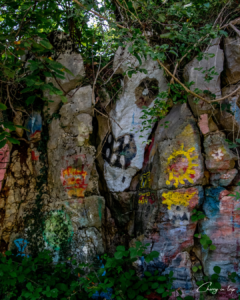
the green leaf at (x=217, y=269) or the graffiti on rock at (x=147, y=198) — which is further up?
the graffiti on rock at (x=147, y=198)

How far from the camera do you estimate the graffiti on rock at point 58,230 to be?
2803 mm

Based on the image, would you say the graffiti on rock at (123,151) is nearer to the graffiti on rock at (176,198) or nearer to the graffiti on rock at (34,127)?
the graffiti on rock at (176,198)

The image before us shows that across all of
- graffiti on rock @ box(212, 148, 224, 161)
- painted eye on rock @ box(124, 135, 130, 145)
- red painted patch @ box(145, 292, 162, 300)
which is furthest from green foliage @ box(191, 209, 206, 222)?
painted eye on rock @ box(124, 135, 130, 145)

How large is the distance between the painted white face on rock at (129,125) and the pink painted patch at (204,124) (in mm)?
677

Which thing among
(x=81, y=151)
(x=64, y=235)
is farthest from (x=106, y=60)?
(x=64, y=235)

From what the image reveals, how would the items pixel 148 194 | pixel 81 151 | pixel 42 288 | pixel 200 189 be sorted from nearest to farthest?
pixel 42 288, pixel 200 189, pixel 148 194, pixel 81 151

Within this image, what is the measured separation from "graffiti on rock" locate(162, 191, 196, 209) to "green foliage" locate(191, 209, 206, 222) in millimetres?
115

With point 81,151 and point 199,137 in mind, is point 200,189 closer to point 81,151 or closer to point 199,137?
point 199,137

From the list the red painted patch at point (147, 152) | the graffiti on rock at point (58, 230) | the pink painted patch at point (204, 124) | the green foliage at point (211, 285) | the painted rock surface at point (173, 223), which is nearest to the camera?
the green foliage at point (211, 285)

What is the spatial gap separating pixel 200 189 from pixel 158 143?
71 cm

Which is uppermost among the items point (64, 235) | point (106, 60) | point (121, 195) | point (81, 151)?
point (106, 60)

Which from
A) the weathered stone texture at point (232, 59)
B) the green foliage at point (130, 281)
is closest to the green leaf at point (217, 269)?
the green foliage at point (130, 281)

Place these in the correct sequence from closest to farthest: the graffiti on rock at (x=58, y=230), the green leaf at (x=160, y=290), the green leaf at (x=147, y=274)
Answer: the green leaf at (x=160, y=290) → the green leaf at (x=147, y=274) → the graffiti on rock at (x=58, y=230)

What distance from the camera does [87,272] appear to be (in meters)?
2.69
